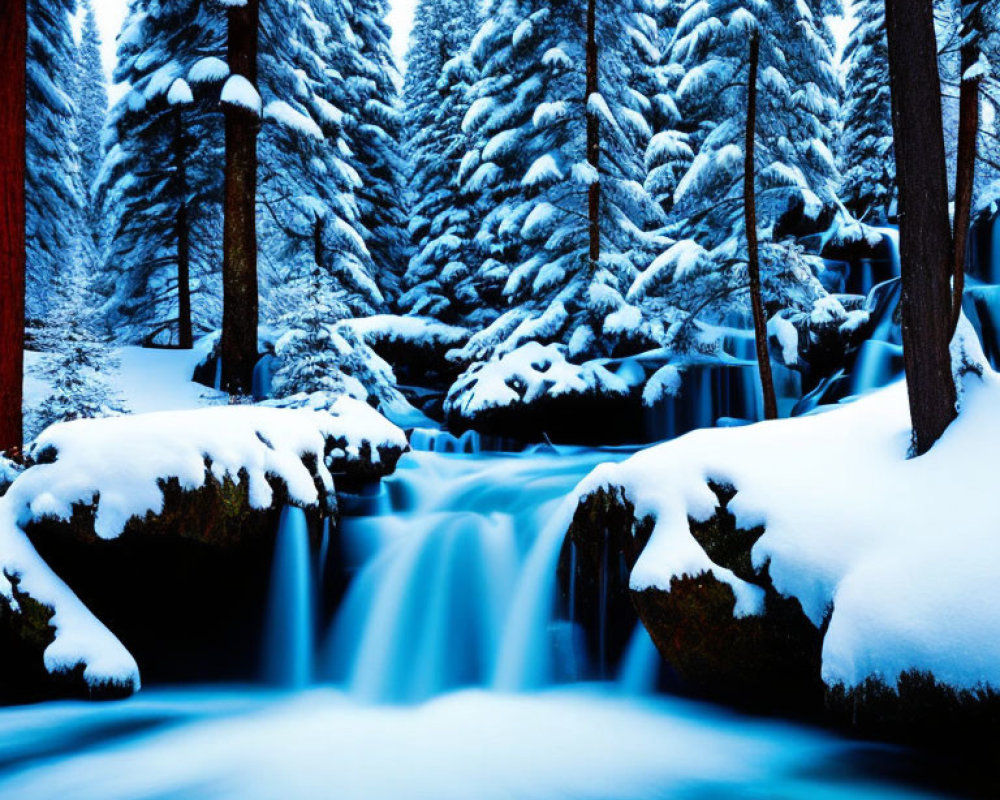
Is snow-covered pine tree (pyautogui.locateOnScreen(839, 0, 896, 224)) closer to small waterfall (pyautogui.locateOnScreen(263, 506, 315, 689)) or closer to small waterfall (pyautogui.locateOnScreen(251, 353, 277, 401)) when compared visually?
small waterfall (pyautogui.locateOnScreen(251, 353, 277, 401))

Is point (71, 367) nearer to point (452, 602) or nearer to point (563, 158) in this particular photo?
point (452, 602)

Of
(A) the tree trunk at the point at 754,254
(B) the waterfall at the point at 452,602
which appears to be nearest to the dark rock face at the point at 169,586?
(B) the waterfall at the point at 452,602

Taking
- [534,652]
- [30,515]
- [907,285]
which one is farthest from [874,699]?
[30,515]

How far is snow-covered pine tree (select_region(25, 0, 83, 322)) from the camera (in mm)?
16078

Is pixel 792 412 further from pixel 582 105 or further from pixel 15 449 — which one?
pixel 15 449

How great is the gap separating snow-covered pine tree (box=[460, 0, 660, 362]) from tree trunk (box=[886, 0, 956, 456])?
8.74m

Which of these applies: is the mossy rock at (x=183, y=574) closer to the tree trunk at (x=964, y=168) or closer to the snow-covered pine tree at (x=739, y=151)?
the tree trunk at (x=964, y=168)

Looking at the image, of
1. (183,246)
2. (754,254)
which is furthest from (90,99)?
(754,254)

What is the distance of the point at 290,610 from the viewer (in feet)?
23.0

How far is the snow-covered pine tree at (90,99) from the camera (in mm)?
36031

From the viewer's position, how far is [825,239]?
18.2 m

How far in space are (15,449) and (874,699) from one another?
8.18 m

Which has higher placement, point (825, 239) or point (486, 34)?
point (486, 34)

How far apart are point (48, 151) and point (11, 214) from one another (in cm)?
1168
